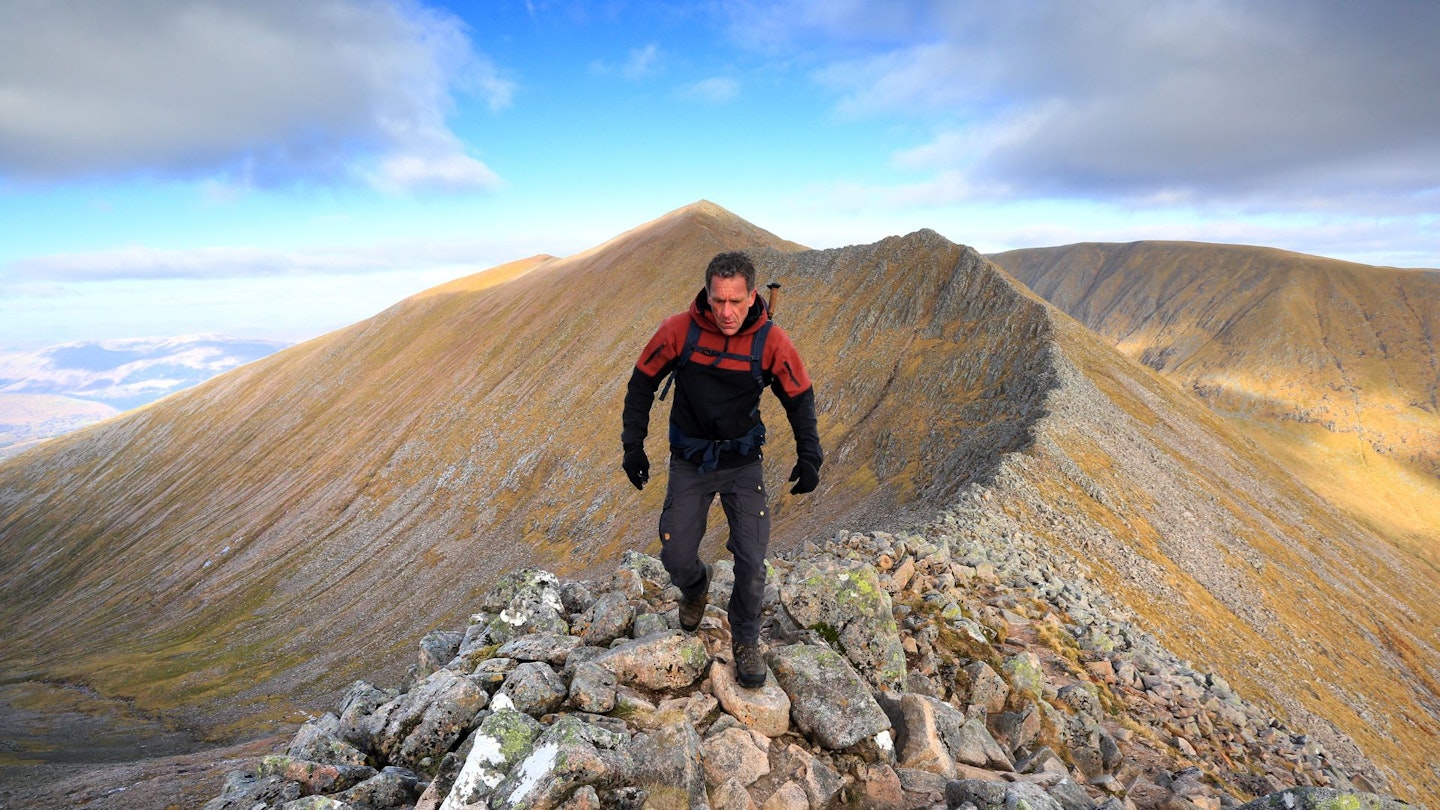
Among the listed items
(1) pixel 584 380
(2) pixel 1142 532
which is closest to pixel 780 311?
(1) pixel 584 380

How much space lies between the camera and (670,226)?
78.8 metres

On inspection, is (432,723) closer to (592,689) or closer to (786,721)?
(592,689)

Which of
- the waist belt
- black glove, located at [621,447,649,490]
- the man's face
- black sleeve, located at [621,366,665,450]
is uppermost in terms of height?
the man's face

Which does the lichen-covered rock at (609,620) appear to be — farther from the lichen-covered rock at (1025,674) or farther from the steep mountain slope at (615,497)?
the steep mountain slope at (615,497)

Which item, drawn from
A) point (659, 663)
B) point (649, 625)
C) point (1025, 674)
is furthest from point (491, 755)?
point (1025, 674)

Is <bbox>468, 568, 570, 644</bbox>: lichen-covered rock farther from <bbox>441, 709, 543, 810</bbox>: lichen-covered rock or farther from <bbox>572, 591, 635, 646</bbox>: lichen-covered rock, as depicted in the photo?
<bbox>441, 709, 543, 810</bbox>: lichen-covered rock

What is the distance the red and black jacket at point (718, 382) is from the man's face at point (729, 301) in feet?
0.50

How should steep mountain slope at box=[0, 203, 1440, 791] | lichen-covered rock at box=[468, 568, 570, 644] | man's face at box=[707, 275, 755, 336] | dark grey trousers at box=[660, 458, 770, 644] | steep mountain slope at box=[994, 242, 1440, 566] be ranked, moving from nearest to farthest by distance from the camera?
man's face at box=[707, 275, 755, 336]
dark grey trousers at box=[660, 458, 770, 644]
lichen-covered rock at box=[468, 568, 570, 644]
steep mountain slope at box=[0, 203, 1440, 791]
steep mountain slope at box=[994, 242, 1440, 566]

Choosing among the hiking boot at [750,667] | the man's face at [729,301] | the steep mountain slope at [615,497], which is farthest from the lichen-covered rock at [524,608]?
the steep mountain slope at [615,497]

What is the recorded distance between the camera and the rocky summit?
589 centimetres

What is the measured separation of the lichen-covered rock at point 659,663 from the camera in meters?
7.14

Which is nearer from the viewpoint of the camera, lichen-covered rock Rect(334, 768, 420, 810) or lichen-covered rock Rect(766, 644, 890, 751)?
lichen-covered rock Rect(334, 768, 420, 810)

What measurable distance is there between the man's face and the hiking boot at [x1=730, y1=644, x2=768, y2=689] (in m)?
3.46

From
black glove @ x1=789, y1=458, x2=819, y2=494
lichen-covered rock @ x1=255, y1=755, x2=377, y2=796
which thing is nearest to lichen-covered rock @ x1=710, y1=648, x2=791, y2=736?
black glove @ x1=789, y1=458, x2=819, y2=494
